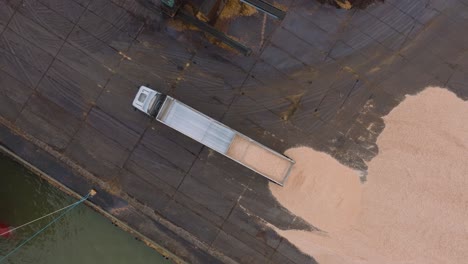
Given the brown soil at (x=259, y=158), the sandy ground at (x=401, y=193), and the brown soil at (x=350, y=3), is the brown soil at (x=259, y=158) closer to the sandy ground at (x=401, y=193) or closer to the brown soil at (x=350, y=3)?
the sandy ground at (x=401, y=193)

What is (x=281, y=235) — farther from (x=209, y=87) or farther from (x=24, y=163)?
(x=24, y=163)

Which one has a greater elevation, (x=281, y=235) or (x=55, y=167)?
(x=281, y=235)

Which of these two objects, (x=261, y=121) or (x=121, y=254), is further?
(x=121, y=254)

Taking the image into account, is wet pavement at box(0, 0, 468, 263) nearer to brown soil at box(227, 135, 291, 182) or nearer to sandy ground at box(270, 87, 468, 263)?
sandy ground at box(270, 87, 468, 263)

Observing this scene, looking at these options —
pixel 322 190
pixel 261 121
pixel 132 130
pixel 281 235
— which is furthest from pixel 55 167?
pixel 322 190

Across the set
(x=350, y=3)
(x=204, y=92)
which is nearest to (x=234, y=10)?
(x=204, y=92)

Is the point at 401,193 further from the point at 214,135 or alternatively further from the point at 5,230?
the point at 5,230

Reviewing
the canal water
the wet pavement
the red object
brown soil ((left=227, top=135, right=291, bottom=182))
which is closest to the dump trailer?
brown soil ((left=227, top=135, right=291, bottom=182))
